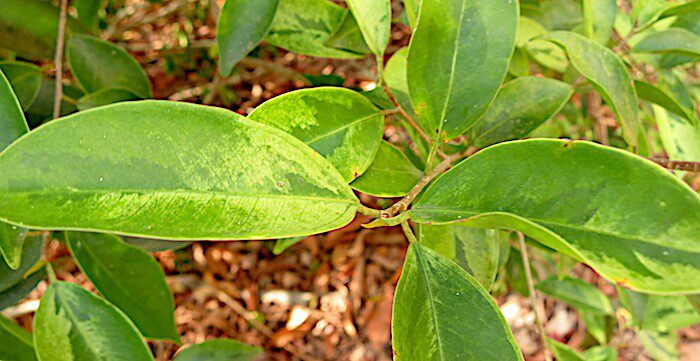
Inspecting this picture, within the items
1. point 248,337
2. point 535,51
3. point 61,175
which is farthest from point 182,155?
point 248,337

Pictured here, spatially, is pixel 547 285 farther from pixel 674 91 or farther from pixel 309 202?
pixel 309 202

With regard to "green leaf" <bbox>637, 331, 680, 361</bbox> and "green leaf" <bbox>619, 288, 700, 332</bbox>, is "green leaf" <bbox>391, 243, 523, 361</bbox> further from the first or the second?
"green leaf" <bbox>637, 331, 680, 361</bbox>

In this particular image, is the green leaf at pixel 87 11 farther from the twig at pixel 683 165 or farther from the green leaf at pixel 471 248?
the twig at pixel 683 165

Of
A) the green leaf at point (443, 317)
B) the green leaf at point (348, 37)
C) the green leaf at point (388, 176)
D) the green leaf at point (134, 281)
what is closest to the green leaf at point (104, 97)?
the green leaf at point (134, 281)

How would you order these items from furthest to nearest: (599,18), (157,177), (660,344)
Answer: (660,344) → (599,18) → (157,177)

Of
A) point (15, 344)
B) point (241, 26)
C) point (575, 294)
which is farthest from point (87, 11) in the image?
point (575, 294)

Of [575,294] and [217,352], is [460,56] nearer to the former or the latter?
[217,352]
